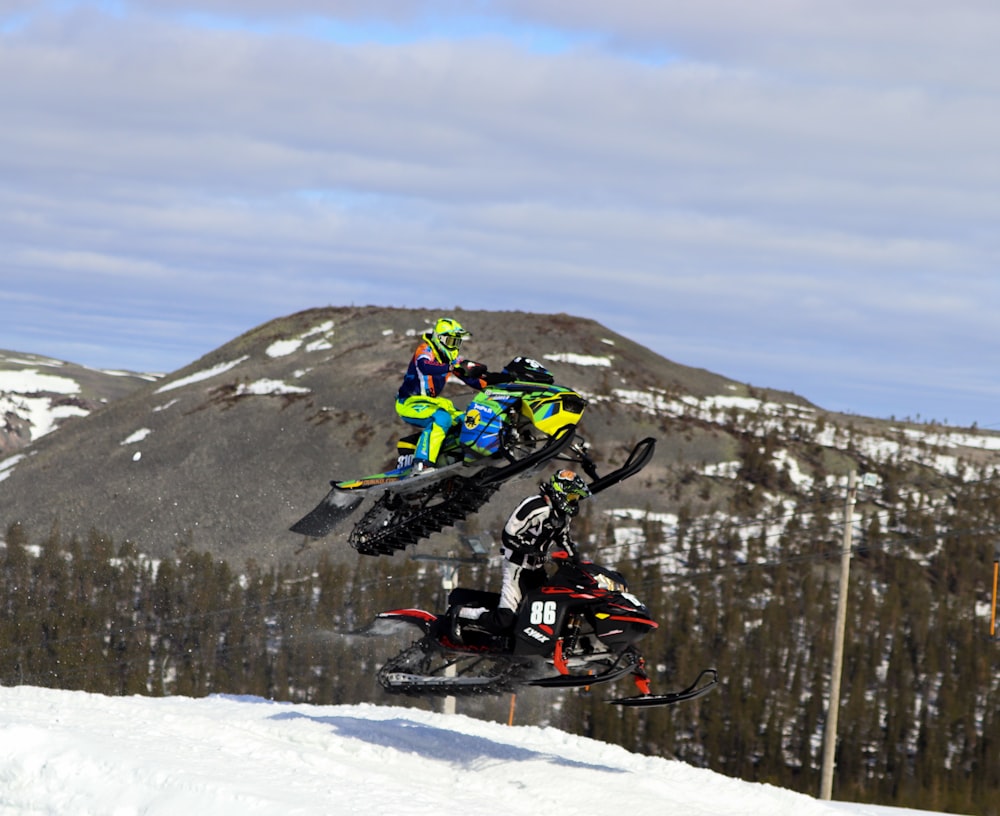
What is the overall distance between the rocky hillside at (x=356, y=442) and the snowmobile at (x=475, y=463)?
51417 millimetres

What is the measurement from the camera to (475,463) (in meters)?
17.9

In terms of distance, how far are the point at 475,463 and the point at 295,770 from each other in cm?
483

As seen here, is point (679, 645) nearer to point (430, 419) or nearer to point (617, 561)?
point (617, 561)

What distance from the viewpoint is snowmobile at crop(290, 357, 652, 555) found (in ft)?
55.6

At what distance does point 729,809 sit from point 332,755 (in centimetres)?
574

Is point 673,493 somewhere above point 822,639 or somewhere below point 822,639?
above

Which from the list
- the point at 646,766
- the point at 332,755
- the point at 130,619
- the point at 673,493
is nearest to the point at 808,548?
the point at 673,493

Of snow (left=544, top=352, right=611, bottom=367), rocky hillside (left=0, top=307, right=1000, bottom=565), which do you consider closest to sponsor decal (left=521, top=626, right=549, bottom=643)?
rocky hillside (left=0, top=307, right=1000, bottom=565)

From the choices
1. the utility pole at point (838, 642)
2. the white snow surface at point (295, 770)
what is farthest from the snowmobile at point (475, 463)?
the utility pole at point (838, 642)

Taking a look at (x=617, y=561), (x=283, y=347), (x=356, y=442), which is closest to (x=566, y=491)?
(x=617, y=561)

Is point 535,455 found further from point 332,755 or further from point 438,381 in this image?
point 332,755

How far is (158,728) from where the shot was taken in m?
18.1

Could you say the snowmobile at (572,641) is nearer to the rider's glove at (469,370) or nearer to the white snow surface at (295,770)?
the white snow surface at (295,770)

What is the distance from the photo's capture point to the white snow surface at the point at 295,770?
1459 cm
